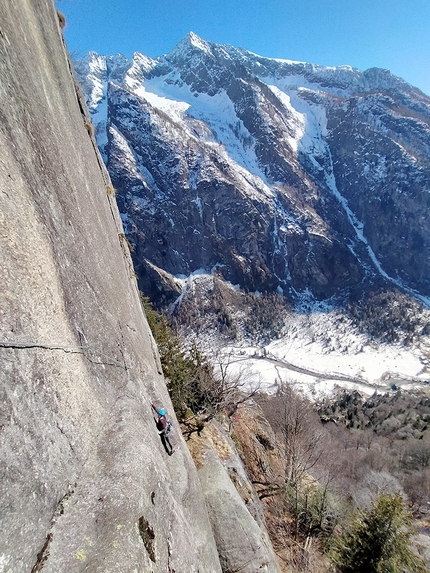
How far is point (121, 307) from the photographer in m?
10.2

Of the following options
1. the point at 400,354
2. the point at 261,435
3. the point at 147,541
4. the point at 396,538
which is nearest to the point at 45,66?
the point at 147,541

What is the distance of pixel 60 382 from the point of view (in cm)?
552

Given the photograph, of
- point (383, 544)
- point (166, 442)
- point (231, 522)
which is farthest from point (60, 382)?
point (383, 544)

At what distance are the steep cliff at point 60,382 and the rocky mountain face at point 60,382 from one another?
0.07 ft

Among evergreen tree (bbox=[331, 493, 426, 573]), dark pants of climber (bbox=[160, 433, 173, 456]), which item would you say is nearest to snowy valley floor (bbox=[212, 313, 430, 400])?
evergreen tree (bbox=[331, 493, 426, 573])

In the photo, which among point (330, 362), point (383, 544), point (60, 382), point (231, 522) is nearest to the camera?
point (60, 382)

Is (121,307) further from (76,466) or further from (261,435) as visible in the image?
(261,435)

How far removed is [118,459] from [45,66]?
9.30m

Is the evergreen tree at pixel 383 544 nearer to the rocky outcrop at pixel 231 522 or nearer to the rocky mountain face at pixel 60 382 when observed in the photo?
the rocky outcrop at pixel 231 522

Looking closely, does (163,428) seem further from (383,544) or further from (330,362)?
(330,362)

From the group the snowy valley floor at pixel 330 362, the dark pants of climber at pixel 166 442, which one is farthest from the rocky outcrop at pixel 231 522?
the snowy valley floor at pixel 330 362

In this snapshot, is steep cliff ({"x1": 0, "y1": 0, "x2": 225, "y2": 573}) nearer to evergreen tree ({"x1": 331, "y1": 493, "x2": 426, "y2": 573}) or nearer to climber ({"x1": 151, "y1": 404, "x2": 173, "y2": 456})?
climber ({"x1": 151, "y1": 404, "x2": 173, "y2": 456})

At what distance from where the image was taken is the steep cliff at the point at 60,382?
442cm

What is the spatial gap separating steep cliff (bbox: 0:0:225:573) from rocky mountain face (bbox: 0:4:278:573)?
23 mm
